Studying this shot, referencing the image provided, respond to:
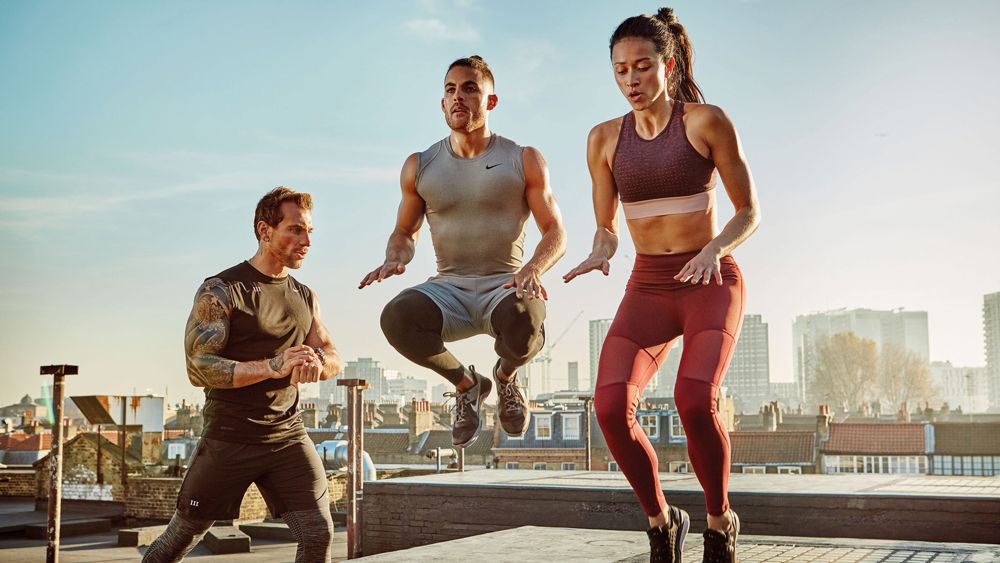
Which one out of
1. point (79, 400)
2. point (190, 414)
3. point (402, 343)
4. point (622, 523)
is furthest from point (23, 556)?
point (190, 414)

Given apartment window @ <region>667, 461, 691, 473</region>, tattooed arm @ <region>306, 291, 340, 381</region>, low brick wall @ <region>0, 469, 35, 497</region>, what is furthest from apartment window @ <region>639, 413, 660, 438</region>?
tattooed arm @ <region>306, 291, 340, 381</region>

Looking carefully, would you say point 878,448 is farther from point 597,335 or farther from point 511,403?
point 511,403

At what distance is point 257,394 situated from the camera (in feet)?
19.9

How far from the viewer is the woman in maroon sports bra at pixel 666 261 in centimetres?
505

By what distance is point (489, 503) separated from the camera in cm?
1197

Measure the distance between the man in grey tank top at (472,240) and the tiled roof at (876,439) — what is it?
149ft

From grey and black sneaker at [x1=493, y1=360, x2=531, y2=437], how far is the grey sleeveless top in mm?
674

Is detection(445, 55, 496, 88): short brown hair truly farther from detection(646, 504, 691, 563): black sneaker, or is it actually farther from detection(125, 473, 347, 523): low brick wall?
detection(125, 473, 347, 523): low brick wall

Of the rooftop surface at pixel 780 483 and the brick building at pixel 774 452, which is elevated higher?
the rooftop surface at pixel 780 483

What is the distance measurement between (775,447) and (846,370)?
70.2 meters

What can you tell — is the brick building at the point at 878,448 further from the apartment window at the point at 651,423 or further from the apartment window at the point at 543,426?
the apartment window at the point at 543,426

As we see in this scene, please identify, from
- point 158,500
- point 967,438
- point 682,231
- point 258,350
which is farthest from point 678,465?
point 682,231

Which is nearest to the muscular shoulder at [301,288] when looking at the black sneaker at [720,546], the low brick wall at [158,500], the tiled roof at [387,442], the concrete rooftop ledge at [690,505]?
the black sneaker at [720,546]

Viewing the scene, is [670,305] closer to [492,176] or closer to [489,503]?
[492,176]
